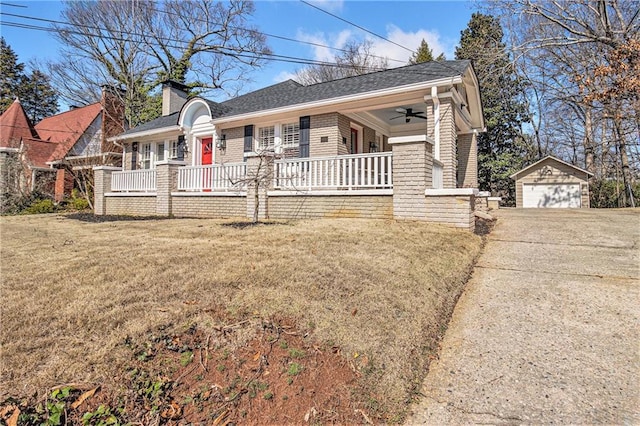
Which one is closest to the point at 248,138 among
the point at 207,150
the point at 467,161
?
the point at 207,150

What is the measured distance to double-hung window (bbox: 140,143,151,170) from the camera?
16.5 m

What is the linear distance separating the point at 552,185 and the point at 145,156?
71.2 feet

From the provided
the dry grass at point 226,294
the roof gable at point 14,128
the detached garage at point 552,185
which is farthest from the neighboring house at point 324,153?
the roof gable at point 14,128

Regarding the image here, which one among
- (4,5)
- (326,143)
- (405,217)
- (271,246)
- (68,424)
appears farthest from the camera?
(326,143)

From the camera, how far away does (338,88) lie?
37.7ft

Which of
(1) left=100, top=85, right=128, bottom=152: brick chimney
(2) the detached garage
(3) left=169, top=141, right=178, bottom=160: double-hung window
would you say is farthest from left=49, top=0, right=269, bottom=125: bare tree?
(2) the detached garage

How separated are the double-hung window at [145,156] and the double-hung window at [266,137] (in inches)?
266

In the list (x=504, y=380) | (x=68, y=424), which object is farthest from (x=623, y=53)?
(x=68, y=424)

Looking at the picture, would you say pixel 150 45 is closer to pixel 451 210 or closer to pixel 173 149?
pixel 173 149

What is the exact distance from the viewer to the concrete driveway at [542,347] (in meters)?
2.28

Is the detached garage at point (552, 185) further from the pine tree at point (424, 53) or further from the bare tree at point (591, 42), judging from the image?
the pine tree at point (424, 53)

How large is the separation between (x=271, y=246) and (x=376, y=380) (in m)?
3.07

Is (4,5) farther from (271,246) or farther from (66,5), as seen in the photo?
(66,5)

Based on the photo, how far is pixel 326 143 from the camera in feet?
36.7
